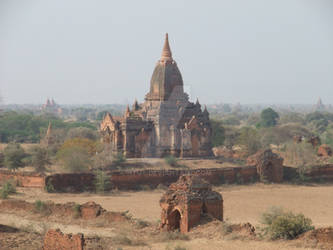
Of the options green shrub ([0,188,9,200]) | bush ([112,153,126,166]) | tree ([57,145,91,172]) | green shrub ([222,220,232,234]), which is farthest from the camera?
bush ([112,153,126,166])

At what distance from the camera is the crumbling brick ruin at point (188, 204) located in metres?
15.9

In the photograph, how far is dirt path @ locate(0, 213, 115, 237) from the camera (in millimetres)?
17125

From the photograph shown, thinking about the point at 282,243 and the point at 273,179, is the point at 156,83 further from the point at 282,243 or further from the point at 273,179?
the point at 282,243

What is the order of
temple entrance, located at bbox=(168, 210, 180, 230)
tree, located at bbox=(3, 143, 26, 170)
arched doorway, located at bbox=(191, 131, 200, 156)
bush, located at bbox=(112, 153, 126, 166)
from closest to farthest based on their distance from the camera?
temple entrance, located at bbox=(168, 210, 180, 230)
tree, located at bbox=(3, 143, 26, 170)
bush, located at bbox=(112, 153, 126, 166)
arched doorway, located at bbox=(191, 131, 200, 156)

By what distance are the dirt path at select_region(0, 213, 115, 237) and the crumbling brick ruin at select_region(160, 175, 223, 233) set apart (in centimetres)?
191

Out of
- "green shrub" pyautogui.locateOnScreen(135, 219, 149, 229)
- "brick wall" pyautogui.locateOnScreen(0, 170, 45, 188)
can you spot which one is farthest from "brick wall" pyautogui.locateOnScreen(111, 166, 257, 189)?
"green shrub" pyautogui.locateOnScreen(135, 219, 149, 229)

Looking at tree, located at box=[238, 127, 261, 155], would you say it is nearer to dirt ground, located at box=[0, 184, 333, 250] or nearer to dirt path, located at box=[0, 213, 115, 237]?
dirt ground, located at box=[0, 184, 333, 250]

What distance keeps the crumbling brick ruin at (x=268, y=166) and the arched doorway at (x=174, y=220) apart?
14.5m

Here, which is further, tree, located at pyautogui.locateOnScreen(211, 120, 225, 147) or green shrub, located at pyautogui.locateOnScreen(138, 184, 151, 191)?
tree, located at pyautogui.locateOnScreen(211, 120, 225, 147)

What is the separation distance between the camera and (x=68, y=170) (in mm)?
28609

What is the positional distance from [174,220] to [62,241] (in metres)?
3.97

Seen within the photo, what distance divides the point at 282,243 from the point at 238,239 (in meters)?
1.19

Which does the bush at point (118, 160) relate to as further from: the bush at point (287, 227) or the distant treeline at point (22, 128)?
the distant treeline at point (22, 128)

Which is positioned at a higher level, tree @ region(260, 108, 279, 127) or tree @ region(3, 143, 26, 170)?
tree @ region(260, 108, 279, 127)
